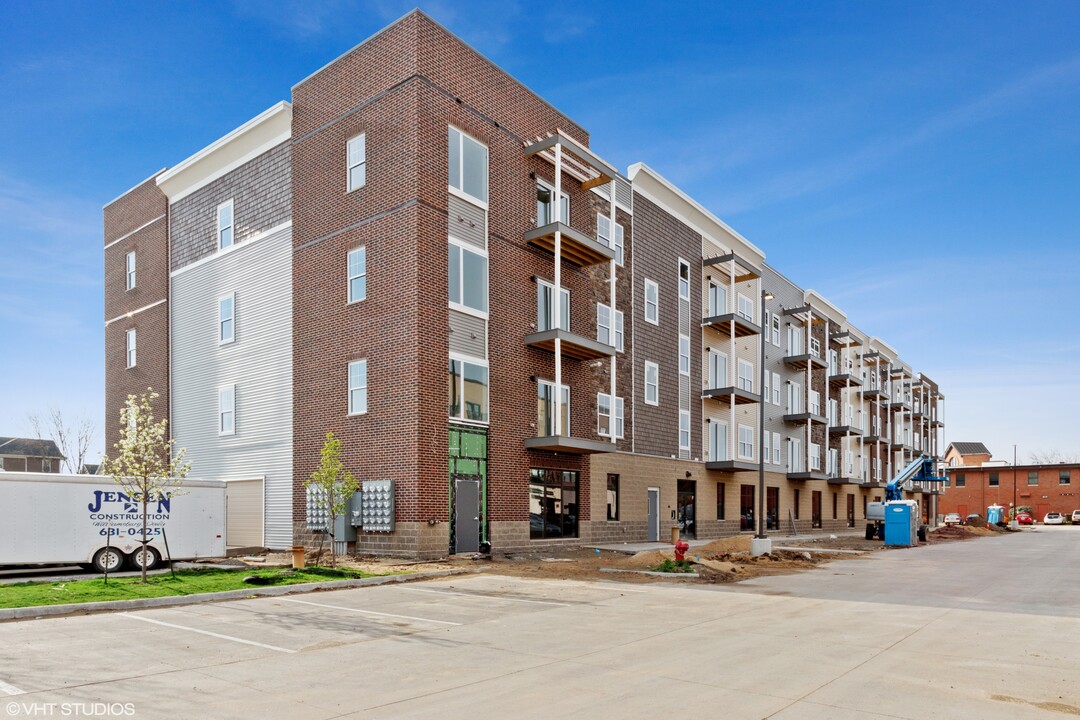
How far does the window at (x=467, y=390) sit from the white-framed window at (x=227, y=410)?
10796 millimetres

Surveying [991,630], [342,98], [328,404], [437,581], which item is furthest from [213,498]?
[991,630]

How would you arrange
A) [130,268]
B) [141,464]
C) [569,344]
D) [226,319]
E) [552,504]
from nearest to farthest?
[141,464], [569,344], [552,504], [226,319], [130,268]

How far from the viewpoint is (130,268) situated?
39.7m

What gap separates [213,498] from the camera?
23.6 meters

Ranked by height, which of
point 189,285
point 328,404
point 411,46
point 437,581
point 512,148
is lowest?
point 437,581

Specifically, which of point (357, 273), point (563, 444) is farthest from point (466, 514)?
point (357, 273)

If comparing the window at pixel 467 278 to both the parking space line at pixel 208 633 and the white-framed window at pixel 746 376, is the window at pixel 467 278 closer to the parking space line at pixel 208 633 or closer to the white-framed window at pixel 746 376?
the parking space line at pixel 208 633

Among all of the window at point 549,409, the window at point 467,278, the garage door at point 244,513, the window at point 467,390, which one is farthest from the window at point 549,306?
the garage door at point 244,513

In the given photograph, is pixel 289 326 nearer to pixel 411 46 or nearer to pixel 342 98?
pixel 342 98

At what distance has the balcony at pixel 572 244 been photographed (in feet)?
95.0

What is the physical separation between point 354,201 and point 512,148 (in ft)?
20.0

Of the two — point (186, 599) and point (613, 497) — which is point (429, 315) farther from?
point (613, 497)

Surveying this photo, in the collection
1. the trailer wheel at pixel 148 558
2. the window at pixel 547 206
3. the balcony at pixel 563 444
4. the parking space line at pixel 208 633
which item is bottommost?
the trailer wheel at pixel 148 558

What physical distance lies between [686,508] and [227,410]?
21.7 metres
